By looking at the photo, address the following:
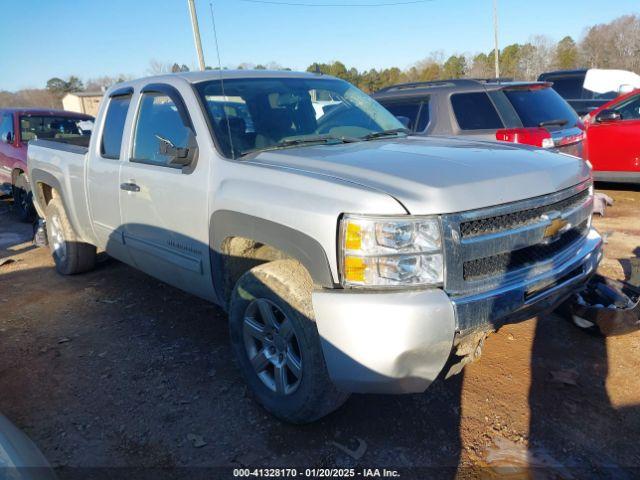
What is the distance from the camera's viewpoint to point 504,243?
2273 mm

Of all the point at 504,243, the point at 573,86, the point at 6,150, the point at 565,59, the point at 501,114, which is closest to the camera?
the point at 504,243

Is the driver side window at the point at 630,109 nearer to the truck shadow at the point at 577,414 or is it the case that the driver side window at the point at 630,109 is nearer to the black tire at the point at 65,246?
the truck shadow at the point at 577,414

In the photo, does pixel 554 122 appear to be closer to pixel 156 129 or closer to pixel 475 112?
pixel 475 112

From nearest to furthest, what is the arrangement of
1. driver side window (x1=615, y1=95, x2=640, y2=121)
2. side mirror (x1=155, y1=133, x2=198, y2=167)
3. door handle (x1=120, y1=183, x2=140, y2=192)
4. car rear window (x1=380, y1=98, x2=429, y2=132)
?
side mirror (x1=155, y1=133, x2=198, y2=167)
door handle (x1=120, y1=183, x2=140, y2=192)
car rear window (x1=380, y1=98, x2=429, y2=132)
driver side window (x1=615, y1=95, x2=640, y2=121)

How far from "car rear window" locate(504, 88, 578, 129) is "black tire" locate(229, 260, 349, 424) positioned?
4.13 m

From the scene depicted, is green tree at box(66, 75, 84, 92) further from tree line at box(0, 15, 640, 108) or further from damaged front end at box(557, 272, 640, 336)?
damaged front end at box(557, 272, 640, 336)

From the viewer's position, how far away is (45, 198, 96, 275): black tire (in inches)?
202

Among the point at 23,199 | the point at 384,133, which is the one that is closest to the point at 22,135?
the point at 23,199

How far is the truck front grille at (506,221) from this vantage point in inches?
85.8

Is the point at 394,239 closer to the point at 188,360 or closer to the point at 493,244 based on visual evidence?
the point at 493,244

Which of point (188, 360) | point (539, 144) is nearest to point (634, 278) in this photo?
point (539, 144)

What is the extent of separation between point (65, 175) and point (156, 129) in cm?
165

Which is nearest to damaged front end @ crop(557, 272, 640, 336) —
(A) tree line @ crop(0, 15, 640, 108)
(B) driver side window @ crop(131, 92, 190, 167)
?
(B) driver side window @ crop(131, 92, 190, 167)

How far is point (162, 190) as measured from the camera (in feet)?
10.7
